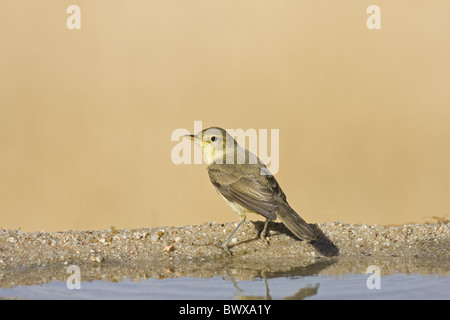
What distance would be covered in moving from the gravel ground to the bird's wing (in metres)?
0.45

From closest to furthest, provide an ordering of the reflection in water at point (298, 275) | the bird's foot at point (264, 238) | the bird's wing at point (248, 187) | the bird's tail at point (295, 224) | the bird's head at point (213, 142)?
1. the reflection in water at point (298, 275)
2. the bird's tail at point (295, 224)
3. the bird's wing at point (248, 187)
4. the bird's foot at point (264, 238)
5. the bird's head at point (213, 142)

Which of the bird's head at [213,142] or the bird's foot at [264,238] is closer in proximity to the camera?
the bird's foot at [264,238]

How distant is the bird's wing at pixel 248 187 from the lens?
6.89 m

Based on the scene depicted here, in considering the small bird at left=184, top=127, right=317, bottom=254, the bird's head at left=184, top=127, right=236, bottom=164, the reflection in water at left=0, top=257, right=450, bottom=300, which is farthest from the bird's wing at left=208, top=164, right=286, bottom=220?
the reflection in water at left=0, top=257, right=450, bottom=300

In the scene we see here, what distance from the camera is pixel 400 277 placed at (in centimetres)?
594

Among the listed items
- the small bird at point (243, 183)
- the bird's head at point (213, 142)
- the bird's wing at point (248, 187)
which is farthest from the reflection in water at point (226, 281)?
the bird's head at point (213, 142)

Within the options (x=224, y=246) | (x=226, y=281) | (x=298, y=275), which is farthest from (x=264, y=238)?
(x=226, y=281)

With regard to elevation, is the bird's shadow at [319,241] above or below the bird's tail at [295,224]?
below

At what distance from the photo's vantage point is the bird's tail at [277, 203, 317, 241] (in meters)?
6.58

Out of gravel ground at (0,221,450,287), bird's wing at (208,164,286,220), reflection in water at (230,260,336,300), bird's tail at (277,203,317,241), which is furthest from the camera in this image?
bird's wing at (208,164,286,220)

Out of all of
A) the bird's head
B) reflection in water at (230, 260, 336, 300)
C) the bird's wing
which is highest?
the bird's head

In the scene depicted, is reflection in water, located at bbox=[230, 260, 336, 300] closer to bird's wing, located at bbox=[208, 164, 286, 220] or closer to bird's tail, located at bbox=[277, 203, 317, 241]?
bird's tail, located at bbox=[277, 203, 317, 241]

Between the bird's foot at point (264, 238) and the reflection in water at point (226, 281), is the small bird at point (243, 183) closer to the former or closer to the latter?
the bird's foot at point (264, 238)
